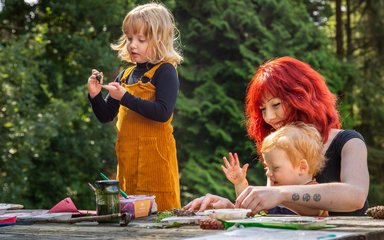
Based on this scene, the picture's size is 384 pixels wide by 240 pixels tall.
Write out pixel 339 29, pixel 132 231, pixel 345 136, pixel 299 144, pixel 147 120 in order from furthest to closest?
pixel 339 29, pixel 147 120, pixel 345 136, pixel 299 144, pixel 132 231

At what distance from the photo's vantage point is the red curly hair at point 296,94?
328cm

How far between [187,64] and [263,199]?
9826 millimetres

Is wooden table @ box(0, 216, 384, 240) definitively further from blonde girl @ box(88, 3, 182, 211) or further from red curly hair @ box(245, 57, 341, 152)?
blonde girl @ box(88, 3, 182, 211)

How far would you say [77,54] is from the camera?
10047 millimetres

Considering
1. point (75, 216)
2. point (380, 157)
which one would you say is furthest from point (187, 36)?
point (75, 216)

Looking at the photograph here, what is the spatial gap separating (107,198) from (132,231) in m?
0.40

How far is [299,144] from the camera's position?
3021mm

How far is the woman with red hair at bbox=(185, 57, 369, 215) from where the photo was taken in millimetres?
2961

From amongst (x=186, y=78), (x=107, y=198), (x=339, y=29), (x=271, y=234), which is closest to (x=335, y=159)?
(x=107, y=198)

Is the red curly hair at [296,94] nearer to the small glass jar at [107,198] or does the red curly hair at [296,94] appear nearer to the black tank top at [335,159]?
the black tank top at [335,159]

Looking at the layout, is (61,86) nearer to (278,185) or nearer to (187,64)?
(187,64)

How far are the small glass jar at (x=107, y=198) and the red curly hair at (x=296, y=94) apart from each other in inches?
29.1

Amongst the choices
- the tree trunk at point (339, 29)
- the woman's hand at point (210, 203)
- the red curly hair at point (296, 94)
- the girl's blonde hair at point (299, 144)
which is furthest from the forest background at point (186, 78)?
the girl's blonde hair at point (299, 144)

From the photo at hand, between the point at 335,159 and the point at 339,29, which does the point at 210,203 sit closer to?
the point at 335,159
